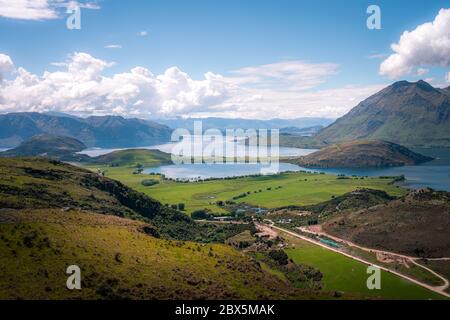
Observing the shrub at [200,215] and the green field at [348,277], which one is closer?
the green field at [348,277]

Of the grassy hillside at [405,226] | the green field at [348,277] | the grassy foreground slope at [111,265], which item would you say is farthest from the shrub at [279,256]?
the grassy hillside at [405,226]

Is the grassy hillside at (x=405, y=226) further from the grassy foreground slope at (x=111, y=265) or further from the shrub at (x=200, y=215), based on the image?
the grassy foreground slope at (x=111, y=265)

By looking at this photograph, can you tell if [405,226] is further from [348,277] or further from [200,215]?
[200,215]

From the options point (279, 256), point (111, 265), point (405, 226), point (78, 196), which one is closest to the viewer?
point (111, 265)

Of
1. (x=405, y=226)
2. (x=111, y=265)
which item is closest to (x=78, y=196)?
(x=111, y=265)

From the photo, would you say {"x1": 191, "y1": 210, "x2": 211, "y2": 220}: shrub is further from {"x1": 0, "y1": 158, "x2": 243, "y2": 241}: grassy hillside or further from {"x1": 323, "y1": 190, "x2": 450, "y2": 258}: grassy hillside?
{"x1": 323, "y1": 190, "x2": 450, "y2": 258}: grassy hillside

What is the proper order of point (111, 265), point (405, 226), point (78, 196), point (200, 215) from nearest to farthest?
1. point (111, 265)
2. point (78, 196)
3. point (405, 226)
4. point (200, 215)

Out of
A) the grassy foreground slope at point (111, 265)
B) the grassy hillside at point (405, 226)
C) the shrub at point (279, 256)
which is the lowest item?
the shrub at point (279, 256)
